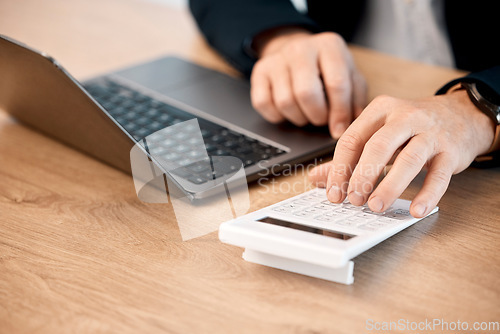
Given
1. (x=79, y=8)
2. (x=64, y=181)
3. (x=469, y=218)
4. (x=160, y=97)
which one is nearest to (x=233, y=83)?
(x=160, y=97)

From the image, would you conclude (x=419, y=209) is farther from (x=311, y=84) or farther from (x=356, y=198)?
(x=311, y=84)

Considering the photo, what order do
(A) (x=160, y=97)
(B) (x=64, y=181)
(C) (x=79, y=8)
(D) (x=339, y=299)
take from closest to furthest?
(D) (x=339, y=299), (B) (x=64, y=181), (A) (x=160, y=97), (C) (x=79, y=8)

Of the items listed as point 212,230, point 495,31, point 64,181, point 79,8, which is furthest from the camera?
point 79,8

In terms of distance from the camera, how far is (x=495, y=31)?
100 cm

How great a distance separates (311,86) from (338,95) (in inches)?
1.4

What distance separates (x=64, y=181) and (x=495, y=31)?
0.78m

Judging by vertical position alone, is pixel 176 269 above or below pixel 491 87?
below

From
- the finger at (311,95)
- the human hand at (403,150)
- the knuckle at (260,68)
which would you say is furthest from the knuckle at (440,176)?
the knuckle at (260,68)

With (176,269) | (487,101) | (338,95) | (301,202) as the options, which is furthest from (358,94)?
(176,269)

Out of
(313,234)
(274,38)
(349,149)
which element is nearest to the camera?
(313,234)

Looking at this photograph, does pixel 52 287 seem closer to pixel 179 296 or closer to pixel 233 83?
pixel 179 296

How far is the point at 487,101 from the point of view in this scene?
2.10 ft

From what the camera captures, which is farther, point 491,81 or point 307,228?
point 491,81

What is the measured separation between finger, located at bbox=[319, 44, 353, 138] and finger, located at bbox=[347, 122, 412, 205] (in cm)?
16
